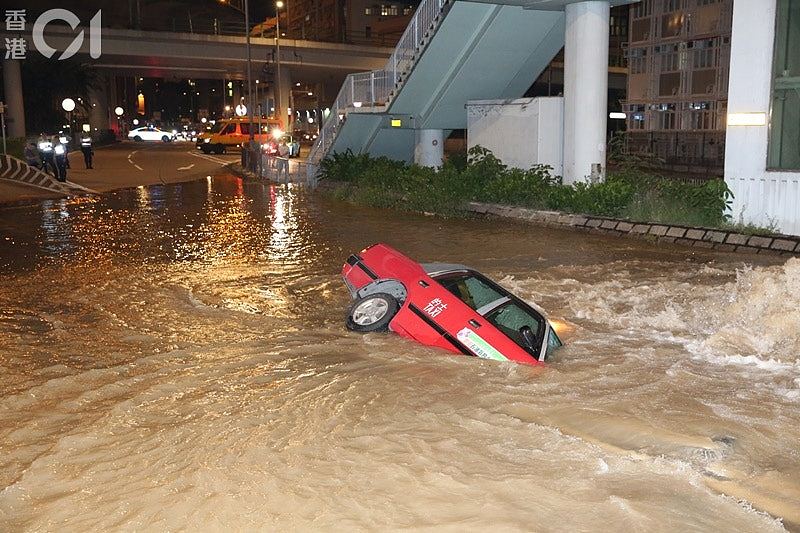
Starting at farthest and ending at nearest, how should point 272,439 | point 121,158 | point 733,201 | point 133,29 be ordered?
point 133,29, point 121,158, point 733,201, point 272,439

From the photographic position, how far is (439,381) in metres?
7.20

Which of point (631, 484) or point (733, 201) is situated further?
point (733, 201)

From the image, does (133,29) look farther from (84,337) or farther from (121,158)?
(84,337)

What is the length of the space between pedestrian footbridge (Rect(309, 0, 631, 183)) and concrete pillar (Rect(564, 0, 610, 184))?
22 millimetres

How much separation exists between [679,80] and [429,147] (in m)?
21.5

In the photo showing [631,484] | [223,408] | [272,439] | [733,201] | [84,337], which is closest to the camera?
[631,484]

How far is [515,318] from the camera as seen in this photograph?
785cm

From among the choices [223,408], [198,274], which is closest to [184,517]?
[223,408]

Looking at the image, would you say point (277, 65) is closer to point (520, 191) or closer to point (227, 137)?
point (227, 137)

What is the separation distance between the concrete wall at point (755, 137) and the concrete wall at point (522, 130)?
5.14 meters

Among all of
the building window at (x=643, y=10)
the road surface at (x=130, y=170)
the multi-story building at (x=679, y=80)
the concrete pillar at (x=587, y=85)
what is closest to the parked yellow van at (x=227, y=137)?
the road surface at (x=130, y=170)

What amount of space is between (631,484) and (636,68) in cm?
4166

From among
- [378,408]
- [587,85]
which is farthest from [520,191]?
[378,408]

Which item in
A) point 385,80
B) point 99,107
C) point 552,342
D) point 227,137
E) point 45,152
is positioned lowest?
point 552,342
